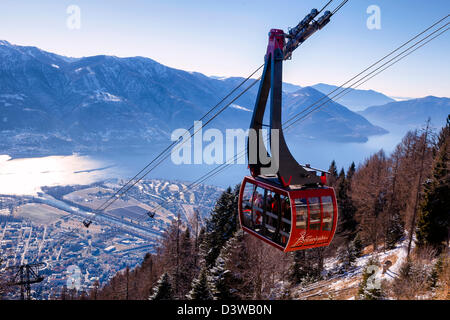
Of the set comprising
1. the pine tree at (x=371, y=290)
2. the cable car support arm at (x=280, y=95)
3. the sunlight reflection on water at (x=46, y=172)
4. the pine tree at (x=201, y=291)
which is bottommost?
the sunlight reflection on water at (x=46, y=172)

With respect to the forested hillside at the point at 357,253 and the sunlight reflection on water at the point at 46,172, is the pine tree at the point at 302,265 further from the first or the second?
the sunlight reflection on water at the point at 46,172

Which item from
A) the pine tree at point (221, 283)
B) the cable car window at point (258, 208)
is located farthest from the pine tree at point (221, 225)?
the cable car window at point (258, 208)

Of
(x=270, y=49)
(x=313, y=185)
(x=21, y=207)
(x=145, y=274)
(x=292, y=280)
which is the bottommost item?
(x=21, y=207)

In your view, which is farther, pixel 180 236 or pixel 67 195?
pixel 67 195

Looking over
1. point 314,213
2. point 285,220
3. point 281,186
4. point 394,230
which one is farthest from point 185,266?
point 314,213

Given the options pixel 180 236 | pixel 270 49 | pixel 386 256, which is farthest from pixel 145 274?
pixel 270 49

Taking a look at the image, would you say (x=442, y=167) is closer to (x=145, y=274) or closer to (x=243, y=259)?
(x=243, y=259)

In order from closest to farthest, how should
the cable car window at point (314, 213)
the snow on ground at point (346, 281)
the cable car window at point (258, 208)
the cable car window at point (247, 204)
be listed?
the cable car window at point (314, 213) → the cable car window at point (258, 208) → the cable car window at point (247, 204) → the snow on ground at point (346, 281)
